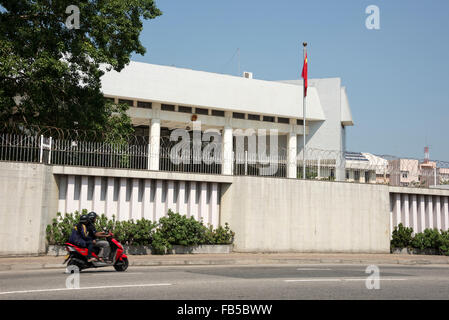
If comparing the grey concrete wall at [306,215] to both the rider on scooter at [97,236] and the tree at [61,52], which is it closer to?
the tree at [61,52]

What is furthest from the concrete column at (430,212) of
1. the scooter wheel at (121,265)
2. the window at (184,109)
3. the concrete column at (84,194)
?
the window at (184,109)

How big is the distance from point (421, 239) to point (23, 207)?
15.9m

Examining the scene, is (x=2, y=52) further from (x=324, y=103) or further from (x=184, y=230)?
(x=324, y=103)

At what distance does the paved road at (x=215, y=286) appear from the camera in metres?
8.16

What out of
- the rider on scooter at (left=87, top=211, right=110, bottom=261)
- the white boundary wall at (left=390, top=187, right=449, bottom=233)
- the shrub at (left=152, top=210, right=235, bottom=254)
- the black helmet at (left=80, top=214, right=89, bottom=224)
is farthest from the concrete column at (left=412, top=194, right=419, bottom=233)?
the black helmet at (left=80, top=214, right=89, bottom=224)

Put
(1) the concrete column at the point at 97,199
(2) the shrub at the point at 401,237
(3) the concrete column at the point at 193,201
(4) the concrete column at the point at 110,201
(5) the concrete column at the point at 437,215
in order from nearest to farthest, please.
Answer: (1) the concrete column at the point at 97,199 → (4) the concrete column at the point at 110,201 → (3) the concrete column at the point at 193,201 → (2) the shrub at the point at 401,237 → (5) the concrete column at the point at 437,215

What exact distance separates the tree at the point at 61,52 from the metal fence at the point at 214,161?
9.85 feet

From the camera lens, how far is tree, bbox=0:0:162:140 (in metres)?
18.4

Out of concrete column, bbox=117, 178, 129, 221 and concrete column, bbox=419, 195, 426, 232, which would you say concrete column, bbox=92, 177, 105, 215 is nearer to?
concrete column, bbox=117, 178, 129, 221

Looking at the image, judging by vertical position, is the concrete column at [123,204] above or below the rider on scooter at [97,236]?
above

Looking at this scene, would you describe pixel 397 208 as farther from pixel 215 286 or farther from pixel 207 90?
pixel 207 90

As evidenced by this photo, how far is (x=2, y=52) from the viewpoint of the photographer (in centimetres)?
1795
